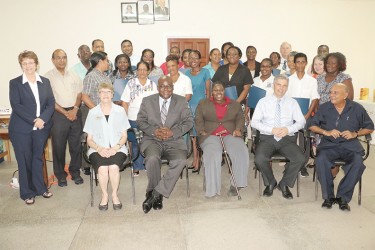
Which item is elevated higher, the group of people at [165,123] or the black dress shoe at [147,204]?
the group of people at [165,123]

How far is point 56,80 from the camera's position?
3.94 m

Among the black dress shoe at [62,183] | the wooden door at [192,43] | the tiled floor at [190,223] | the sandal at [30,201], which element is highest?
the wooden door at [192,43]

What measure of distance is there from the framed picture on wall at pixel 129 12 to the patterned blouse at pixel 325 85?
532 centimetres

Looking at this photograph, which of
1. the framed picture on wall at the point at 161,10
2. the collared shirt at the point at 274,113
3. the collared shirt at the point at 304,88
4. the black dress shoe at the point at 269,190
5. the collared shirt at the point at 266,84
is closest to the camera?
the black dress shoe at the point at 269,190

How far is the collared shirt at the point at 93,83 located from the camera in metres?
4.00

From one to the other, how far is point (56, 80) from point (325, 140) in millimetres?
3287

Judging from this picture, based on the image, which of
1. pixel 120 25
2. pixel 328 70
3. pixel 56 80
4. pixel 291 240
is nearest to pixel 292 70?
pixel 328 70

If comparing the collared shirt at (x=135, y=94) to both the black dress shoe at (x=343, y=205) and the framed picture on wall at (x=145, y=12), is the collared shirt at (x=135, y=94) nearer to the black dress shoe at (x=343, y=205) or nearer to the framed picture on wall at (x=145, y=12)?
the black dress shoe at (x=343, y=205)

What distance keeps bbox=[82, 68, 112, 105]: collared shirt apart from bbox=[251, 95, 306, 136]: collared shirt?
1.98 metres

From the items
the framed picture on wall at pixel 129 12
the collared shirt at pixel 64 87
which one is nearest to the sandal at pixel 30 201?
the collared shirt at pixel 64 87

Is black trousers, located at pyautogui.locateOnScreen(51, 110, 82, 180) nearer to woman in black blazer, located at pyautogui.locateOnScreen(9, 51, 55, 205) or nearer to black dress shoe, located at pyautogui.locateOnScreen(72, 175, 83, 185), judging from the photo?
black dress shoe, located at pyautogui.locateOnScreen(72, 175, 83, 185)

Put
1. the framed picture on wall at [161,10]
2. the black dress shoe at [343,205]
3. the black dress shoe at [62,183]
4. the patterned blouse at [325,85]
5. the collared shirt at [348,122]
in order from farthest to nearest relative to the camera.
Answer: the framed picture on wall at [161,10] < the black dress shoe at [62,183] < the patterned blouse at [325,85] < the collared shirt at [348,122] < the black dress shoe at [343,205]

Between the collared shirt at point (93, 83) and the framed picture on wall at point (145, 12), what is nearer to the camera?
the collared shirt at point (93, 83)

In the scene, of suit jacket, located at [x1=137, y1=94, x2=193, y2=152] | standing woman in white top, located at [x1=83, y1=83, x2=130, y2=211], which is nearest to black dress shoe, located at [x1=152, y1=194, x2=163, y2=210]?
standing woman in white top, located at [x1=83, y1=83, x2=130, y2=211]
